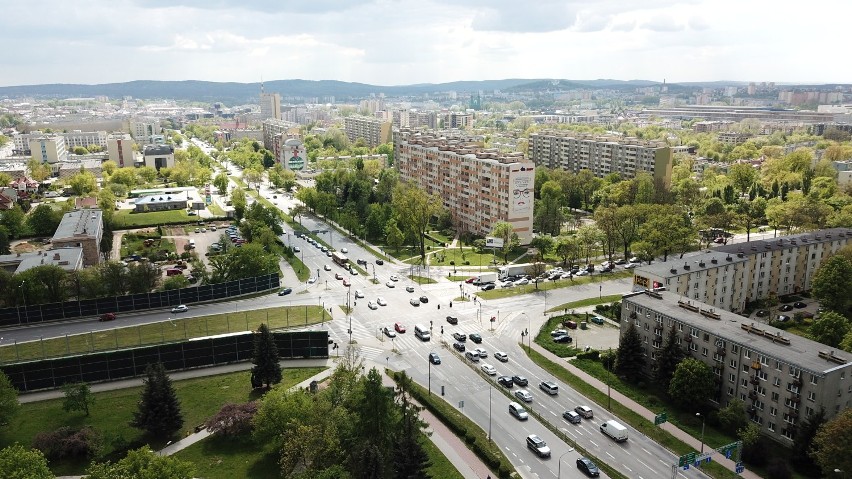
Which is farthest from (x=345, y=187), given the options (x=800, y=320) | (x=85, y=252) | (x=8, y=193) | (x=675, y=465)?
(x=675, y=465)

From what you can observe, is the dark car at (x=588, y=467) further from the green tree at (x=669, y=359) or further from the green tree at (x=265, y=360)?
the green tree at (x=265, y=360)

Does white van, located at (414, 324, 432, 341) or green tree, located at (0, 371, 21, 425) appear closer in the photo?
green tree, located at (0, 371, 21, 425)

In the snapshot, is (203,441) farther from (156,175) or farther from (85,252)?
(156,175)

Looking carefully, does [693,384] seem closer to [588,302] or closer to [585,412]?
[585,412]

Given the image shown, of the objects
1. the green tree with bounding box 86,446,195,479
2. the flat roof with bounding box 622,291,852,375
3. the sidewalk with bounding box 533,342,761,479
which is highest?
the flat roof with bounding box 622,291,852,375

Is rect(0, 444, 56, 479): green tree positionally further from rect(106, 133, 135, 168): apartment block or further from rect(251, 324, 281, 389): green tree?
rect(106, 133, 135, 168): apartment block

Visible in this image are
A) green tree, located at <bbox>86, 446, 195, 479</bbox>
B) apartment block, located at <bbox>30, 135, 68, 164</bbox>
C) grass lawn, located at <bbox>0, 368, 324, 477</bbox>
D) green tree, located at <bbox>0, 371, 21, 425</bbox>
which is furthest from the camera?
apartment block, located at <bbox>30, 135, 68, 164</bbox>

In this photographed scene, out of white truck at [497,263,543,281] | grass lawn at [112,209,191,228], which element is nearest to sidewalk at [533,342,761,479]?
white truck at [497,263,543,281]
